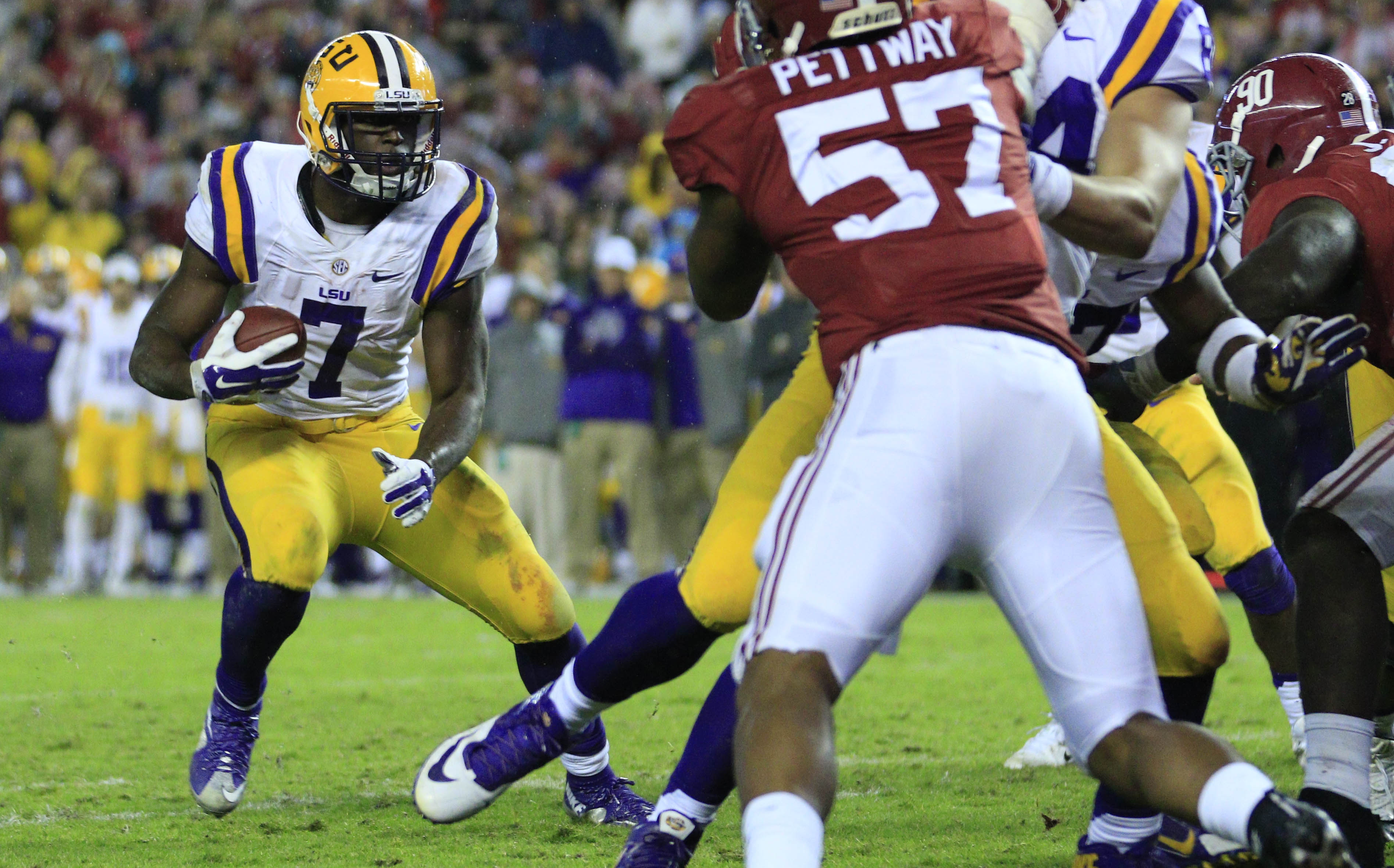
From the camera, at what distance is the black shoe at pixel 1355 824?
2914 millimetres

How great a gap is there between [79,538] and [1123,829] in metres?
8.60

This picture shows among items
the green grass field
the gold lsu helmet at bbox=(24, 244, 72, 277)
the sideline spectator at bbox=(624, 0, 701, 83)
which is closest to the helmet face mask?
the green grass field

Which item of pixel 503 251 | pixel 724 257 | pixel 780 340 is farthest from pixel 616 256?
pixel 724 257

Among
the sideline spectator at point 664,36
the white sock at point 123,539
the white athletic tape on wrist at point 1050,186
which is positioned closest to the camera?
the white athletic tape on wrist at point 1050,186

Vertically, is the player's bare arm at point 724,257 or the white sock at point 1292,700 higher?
the player's bare arm at point 724,257

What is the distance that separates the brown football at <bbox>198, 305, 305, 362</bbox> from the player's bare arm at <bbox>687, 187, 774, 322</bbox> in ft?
3.81

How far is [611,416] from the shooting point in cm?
Result: 951

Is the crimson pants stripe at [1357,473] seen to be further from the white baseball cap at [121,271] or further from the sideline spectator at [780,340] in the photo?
the white baseball cap at [121,271]

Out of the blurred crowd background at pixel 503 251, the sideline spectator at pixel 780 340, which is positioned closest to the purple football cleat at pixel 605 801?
the blurred crowd background at pixel 503 251

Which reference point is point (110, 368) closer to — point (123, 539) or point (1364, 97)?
point (123, 539)

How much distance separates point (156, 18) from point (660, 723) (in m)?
12.1

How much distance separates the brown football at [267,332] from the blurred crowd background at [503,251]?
514 centimetres

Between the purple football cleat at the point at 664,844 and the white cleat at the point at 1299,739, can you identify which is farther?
the white cleat at the point at 1299,739

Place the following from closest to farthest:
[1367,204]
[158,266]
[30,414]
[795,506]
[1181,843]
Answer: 1. [795,506]
2. [1181,843]
3. [1367,204]
4. [30,414]
5. [158,266]
